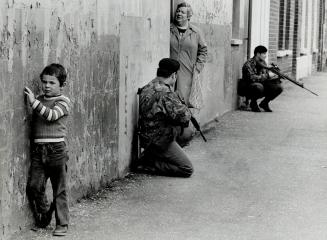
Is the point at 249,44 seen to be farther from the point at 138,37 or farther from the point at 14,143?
the point at 14,143

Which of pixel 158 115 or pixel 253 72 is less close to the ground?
pixel 253 72

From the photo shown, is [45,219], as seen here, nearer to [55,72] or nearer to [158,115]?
[55,72]

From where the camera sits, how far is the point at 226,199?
703 cm

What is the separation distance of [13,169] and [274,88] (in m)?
10.6

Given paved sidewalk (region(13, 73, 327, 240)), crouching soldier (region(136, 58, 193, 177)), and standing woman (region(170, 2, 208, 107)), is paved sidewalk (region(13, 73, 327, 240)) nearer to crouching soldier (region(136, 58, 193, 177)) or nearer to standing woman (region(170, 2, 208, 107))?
crouching soldier (region(136, 58, 193, 177))

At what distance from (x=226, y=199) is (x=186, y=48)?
12.7 feet

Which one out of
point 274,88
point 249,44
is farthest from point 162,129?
point 249,44

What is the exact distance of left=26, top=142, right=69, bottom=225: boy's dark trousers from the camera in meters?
5.50

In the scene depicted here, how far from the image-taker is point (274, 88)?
50.1 ft

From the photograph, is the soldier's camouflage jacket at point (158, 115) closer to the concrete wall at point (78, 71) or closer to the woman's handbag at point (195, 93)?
the concrete wall at point (78, 71)

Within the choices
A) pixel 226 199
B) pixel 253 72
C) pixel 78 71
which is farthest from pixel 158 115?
pixel 253 72

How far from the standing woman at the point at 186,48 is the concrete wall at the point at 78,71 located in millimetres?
862

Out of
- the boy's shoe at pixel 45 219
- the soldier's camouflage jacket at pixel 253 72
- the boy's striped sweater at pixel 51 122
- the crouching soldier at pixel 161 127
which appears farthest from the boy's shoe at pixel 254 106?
the boy's striped sweater at pixel 51 122

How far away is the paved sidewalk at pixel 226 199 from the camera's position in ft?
19.1
